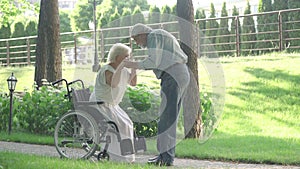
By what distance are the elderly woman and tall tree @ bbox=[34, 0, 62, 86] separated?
5.77 m

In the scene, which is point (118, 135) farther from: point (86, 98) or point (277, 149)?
point (277, 149)

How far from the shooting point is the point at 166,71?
605 cm

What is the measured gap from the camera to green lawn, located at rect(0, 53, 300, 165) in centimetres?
718

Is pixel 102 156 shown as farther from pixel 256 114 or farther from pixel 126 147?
pixel 256 114

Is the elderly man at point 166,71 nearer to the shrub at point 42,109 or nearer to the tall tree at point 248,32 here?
the shrub at point 42,109

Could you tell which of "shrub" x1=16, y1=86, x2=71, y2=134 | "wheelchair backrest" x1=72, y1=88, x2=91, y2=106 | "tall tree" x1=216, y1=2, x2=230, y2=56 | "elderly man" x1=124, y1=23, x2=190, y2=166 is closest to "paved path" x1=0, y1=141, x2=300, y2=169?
"elderly man" x1=124, y1=23, x2=190, y2=166

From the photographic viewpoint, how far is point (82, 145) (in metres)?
6.59

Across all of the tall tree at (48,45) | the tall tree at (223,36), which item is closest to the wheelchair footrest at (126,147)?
the tall tree at (48,45)

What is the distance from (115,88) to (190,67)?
227cm

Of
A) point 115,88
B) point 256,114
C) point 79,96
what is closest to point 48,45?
point 256,114

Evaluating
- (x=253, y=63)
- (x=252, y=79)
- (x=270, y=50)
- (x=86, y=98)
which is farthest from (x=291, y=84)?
(x=86, y=98)

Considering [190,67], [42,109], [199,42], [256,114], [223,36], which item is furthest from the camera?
[223,36]

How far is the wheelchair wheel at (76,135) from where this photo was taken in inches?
251

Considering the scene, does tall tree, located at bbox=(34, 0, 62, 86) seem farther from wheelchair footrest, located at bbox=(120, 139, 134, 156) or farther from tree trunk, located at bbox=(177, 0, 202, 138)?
wheelchair footrest, located at bbox=(120, 139, 134, 156)
